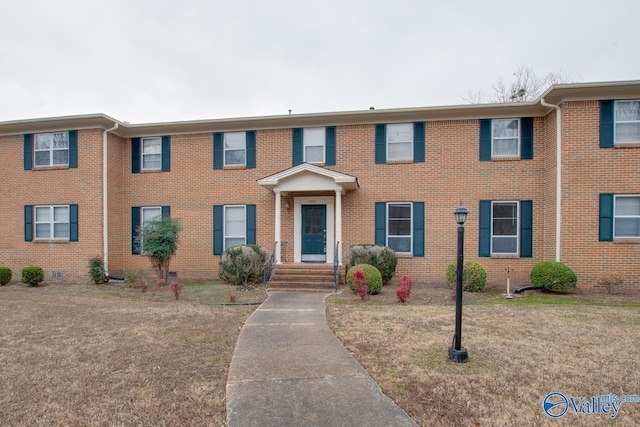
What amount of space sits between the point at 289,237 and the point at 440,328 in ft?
24.2

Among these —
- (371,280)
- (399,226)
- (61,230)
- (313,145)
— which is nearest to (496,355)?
(371,280)

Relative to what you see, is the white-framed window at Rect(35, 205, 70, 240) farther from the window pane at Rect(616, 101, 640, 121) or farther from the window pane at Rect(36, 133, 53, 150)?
the window pane at Rect(616, 101, 640, 121)

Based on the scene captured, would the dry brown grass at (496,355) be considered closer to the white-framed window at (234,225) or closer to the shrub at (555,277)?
the shrub at (555,277)

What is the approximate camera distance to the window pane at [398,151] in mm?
12648

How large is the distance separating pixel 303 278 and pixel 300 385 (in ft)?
23.7

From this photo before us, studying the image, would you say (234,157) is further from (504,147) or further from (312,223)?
(504,147)

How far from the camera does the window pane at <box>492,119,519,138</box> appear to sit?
12.1 meters

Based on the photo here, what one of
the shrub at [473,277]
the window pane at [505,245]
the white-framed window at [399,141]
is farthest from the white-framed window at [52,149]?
the window pane at [505,245]

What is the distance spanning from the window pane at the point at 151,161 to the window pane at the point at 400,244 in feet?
28.3

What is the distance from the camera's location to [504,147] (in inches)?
480

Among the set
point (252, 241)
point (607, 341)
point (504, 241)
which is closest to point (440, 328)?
point (607, 341)

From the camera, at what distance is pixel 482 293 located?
10.5m

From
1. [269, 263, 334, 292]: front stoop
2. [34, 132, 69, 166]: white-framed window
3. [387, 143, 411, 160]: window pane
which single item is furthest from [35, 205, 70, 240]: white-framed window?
[387, 143, 411, 160]: window pane

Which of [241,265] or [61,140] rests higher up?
[61,140]
